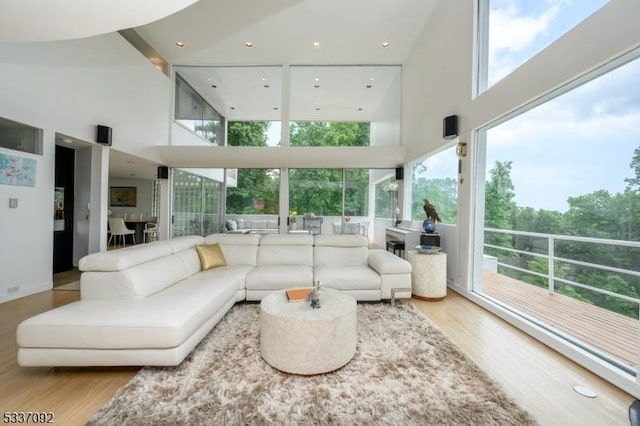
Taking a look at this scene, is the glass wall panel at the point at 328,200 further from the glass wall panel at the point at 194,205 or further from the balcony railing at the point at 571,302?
the balcony railing at the point at 571,302

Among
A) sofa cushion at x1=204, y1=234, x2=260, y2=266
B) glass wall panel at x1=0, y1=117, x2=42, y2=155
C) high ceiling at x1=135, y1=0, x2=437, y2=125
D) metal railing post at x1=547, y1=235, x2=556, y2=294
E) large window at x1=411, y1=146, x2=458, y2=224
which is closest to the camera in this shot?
metal railing post at x1=547, y1=235, x2=556, y2=294

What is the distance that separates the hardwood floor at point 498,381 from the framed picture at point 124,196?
8.45m

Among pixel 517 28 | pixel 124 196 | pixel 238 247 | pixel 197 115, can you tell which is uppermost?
pixel 197 115

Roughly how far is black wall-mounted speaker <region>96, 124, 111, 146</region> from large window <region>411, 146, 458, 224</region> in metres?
5.81

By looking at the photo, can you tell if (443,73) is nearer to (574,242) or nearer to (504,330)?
(574,242)

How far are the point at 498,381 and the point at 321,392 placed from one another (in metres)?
1.26

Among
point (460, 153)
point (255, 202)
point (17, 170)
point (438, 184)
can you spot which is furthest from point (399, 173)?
point (17, 170)

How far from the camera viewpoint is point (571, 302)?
10.3ft

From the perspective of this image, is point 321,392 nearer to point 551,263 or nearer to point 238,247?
point 238,247

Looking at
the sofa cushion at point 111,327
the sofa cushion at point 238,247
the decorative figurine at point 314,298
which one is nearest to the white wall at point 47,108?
the sofa cushion at point 238,247

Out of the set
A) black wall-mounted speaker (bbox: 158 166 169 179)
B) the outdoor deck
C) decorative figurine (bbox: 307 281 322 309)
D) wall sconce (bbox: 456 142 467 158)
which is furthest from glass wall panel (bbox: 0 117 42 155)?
the outdoor deck

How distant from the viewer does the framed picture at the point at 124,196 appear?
10.1 metres

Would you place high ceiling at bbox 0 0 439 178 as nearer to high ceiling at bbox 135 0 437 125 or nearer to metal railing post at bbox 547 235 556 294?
high ceiling at bbox 135 0 437 125

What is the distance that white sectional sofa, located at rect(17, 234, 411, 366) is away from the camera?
6.08 feet
